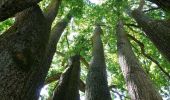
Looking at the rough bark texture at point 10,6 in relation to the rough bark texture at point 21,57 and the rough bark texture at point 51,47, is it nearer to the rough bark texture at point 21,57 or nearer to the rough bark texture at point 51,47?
the rough bark texture at point 21,57

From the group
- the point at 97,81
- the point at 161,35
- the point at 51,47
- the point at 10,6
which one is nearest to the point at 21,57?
the point at 10,6

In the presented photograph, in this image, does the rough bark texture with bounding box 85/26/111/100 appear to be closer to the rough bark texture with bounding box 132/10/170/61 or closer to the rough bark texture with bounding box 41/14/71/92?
the rough bark texture with bounding box 41/14/71/92

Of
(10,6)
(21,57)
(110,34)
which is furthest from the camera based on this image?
(110,34)

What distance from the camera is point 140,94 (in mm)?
6055

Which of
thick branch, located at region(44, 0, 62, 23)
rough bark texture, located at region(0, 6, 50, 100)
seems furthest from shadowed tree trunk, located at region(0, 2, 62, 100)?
thick branch, located at region(44, 0, 62, 23)

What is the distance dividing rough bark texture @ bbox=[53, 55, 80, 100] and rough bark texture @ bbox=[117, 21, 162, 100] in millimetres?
1382

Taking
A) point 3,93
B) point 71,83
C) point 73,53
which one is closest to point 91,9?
point 73,53

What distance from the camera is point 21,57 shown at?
3.87 meters

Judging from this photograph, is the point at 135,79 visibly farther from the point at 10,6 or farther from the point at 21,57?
the point at 10,6

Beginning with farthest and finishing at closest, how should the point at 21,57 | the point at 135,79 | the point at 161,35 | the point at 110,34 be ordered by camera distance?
the point at 110,34 → the point at 135,79 → the point at 161,35 → the point at 21,57

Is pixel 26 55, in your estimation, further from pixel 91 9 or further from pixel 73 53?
pixel 91 9

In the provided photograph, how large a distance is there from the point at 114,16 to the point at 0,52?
668 cm

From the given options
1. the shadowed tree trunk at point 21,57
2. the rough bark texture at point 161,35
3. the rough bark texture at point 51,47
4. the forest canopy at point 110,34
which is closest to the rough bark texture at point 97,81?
the forest canopy at point 110,34

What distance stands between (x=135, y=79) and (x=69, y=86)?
5.64 ft
